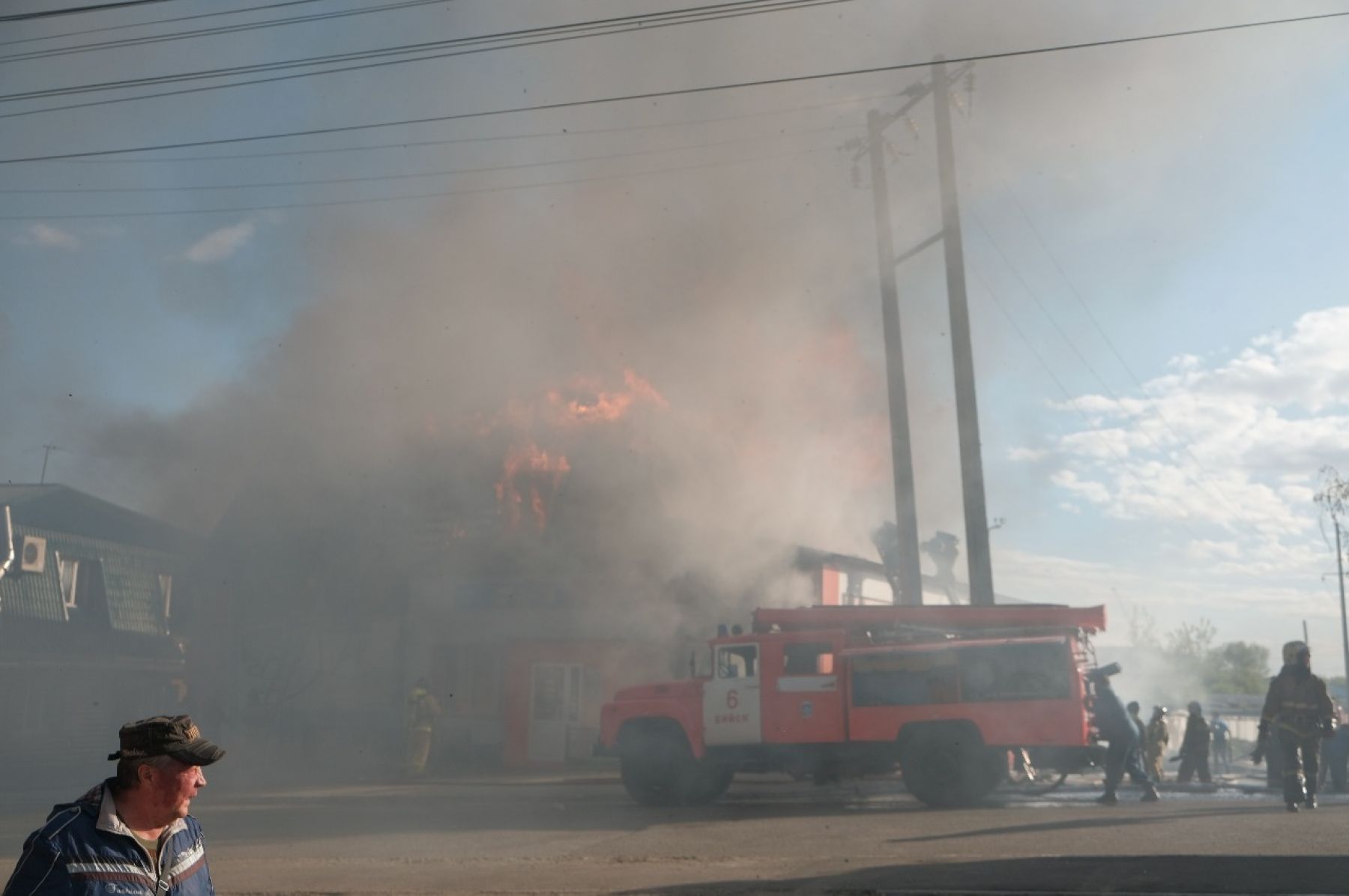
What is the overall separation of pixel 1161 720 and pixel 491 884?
44.8 feet

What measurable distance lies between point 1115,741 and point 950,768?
2085 millimetres

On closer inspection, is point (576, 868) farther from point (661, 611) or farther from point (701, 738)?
point (661, 611)

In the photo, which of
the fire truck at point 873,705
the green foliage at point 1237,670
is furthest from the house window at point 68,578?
the green foliage at point 1237,670

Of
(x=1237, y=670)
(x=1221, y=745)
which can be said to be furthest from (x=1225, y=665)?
(x=1221, y=745)

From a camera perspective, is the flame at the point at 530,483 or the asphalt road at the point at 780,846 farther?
the flame at the point at 530,483

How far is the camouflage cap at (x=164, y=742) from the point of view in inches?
108

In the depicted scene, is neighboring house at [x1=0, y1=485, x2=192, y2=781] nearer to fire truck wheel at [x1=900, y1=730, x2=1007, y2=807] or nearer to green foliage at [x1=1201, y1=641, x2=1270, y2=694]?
fire truck wheel at [x1=900, y1=730, x2=1007, y2=807]

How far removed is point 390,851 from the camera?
33.2 feet

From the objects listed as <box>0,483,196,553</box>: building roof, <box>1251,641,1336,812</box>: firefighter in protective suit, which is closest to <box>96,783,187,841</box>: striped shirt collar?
<box>1251,641,1336,812</box>: firefighter in protective suit

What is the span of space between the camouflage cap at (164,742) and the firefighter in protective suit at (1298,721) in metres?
10.9

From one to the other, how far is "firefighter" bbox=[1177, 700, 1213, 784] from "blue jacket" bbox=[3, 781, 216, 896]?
1677cm

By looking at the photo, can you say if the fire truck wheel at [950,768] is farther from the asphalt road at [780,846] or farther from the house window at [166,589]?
the house window at [166,589]

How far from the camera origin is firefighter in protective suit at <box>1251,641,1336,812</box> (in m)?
10.5

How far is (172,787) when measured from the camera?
278 cm
